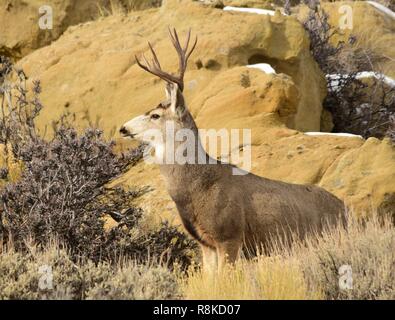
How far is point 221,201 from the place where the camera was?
1048 centimetres

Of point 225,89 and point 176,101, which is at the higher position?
point 225,89

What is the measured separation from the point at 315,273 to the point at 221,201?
1.69 meters

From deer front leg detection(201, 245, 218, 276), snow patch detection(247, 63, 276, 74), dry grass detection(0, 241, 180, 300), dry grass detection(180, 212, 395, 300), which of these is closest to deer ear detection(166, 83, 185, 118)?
deer front leg detection(201, 245, 218, 276)

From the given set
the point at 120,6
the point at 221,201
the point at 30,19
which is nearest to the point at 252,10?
the point at 120,6

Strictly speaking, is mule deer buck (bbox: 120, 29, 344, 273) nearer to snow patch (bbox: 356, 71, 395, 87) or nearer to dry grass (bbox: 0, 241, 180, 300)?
dry grass (bbox: 0, 241, 180, 300)

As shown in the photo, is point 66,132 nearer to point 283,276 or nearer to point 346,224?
point 346,224

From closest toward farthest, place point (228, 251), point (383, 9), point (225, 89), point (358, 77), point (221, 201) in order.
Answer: point (228, 251)
point (221, 201)
point (225, 89)
point (358, 77)
point (383, 9)

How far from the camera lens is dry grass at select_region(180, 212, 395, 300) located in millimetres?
8508

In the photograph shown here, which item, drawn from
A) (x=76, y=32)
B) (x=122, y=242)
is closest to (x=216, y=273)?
(x=122, y=242)

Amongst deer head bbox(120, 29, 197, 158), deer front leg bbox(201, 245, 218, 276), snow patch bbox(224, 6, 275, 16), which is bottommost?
deer front leg bbox(201, 245, 218, 276)

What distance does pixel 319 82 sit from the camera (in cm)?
1781

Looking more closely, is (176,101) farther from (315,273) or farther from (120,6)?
(120,6)

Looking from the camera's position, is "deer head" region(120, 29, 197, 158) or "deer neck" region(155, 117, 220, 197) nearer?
"deer neck" region(155, 117, 220, 197)
